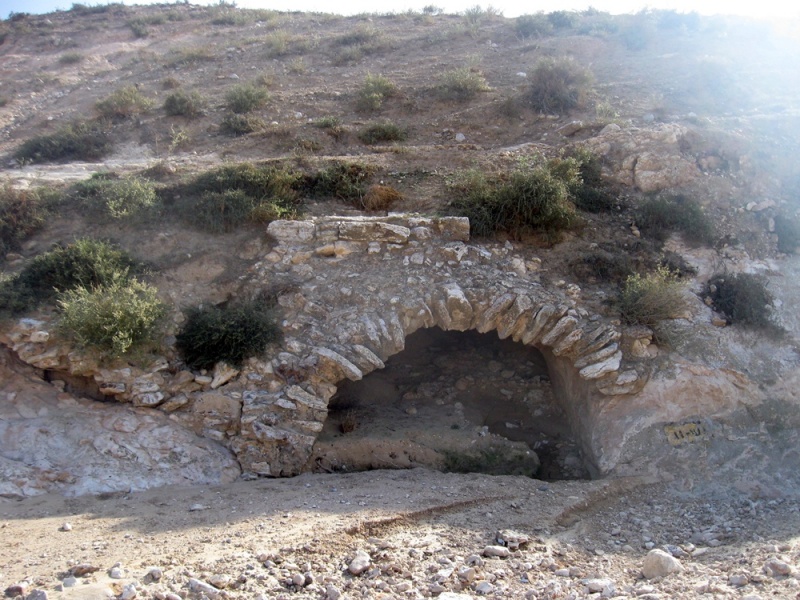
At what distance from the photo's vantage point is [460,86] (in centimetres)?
1371

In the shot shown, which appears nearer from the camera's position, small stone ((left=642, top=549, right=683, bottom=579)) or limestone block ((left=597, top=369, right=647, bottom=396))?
small stone ((left=642, top=549, right=683, bottom=579))

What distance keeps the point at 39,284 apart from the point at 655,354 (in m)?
7.69

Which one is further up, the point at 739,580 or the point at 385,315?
the point at 385,315

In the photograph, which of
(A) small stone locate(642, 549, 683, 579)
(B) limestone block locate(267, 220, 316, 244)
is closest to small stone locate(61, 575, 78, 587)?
(A) small stone locate(642, 549, 683, 579)

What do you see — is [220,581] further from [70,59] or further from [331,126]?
[70,59]

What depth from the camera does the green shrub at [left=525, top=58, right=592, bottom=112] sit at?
12789 millimetres

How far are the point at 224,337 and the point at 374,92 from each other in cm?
871

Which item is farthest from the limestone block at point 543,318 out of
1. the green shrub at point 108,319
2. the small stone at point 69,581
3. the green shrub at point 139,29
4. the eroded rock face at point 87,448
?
the green shrub at point 139,29

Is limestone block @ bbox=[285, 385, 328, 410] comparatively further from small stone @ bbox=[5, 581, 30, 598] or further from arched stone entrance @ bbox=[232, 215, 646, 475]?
small stone @ bbox=[5, 581, 30, 598]

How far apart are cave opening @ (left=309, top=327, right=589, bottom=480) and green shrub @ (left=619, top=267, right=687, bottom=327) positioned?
1901 millimetres

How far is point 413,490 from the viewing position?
6180 millimetres

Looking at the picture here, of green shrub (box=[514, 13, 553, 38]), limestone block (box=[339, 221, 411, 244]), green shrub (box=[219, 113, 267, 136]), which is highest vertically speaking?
green shrub (box=[514, 13, 553, 38])

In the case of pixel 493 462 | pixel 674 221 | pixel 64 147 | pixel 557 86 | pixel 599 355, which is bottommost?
pixel 493 462

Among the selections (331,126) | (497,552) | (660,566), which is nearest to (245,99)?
(331,126)
